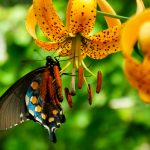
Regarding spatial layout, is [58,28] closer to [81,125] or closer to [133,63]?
[133,63]

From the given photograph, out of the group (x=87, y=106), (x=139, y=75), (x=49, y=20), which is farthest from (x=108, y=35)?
(x=87, y=106)

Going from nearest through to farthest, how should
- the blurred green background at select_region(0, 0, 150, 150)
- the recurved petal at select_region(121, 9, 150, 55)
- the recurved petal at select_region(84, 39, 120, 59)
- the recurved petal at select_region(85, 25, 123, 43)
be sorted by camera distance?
the recurved petal at select_region(121, 9, 150, 55), the recurved petal at select_region(85, 25, 123, 43), the recurved petal at select_region(84, 39, 120, 59), the blurred green background at select_region(0, 0, 150, 150)

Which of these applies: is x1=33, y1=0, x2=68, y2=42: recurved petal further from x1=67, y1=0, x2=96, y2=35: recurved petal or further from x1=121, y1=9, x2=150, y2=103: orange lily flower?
x1=121, y1=9, x2=150, y2=103: orange lily flower

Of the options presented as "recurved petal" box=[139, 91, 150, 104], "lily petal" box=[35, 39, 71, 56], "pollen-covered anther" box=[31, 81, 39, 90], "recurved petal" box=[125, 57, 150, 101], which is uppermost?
"recurved petal" box=[125, 57, 150, 101]

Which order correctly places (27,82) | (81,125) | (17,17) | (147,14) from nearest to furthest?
(147,14)
(27,82)
(17,17)
(81,125)

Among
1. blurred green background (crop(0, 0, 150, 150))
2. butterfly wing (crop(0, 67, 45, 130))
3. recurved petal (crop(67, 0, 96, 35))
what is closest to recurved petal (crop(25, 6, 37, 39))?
recurved petal (crop(67, 0, 96, 35))

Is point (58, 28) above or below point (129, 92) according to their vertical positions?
above

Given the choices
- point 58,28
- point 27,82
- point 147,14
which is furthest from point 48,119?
point 147,14

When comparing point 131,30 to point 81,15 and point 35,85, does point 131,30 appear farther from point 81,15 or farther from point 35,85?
point 35,85
